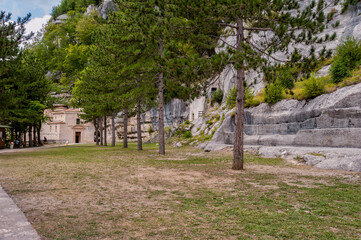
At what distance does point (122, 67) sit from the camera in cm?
1861

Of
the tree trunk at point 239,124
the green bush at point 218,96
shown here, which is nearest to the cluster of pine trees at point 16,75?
the tree trunk at point 239,124

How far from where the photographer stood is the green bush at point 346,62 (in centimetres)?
1457

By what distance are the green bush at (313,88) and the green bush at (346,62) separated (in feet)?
2.64

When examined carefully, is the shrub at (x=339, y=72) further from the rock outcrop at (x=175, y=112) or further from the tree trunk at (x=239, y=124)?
the rock outcrop at (x=175, y=112)

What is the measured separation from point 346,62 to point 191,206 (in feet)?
48.4

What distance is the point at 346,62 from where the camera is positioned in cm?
1524

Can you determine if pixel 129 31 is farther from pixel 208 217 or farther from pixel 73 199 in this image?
pixel 208 217

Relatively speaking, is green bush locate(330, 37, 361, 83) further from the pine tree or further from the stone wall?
the pine tree

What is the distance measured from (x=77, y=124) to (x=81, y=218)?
192ft

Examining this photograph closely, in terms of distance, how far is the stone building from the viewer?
5794 centimetres

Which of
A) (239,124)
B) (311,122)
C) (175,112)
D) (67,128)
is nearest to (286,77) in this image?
(239,124)

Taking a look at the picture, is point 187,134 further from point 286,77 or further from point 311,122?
point 286,77

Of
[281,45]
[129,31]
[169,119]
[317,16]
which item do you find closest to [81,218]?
[281,45]

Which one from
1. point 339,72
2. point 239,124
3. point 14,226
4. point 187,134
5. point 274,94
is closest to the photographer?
point 14,226
